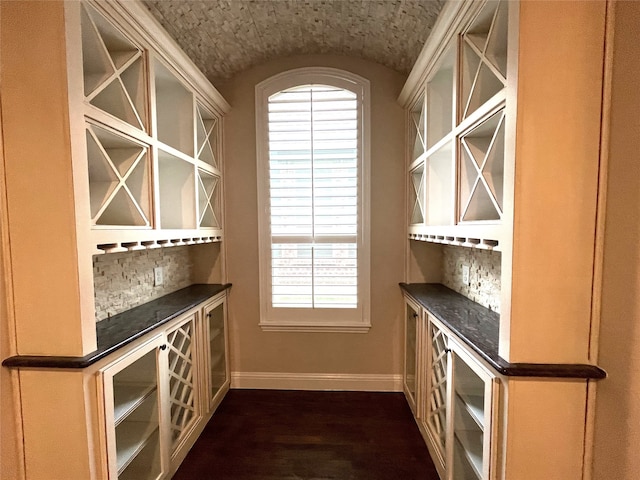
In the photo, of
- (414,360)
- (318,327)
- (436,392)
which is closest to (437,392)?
(436,392)

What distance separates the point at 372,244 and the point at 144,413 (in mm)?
1966

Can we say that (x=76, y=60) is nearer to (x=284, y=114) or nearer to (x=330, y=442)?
(x=284, y=114)

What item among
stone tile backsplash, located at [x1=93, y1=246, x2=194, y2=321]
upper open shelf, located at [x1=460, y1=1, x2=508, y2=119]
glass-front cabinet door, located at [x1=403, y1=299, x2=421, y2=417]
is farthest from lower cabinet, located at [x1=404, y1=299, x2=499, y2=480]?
stone tile backsplash, located at [x1=93, y1=246, x2=194, y2=321]

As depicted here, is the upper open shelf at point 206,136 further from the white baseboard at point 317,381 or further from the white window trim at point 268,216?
the white baseboard at point 317,381

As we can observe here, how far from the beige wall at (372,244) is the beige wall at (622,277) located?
1.68 meters

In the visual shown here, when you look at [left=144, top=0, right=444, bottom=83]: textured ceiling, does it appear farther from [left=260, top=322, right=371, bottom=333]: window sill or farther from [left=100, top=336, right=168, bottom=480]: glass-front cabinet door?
[left=260, top=322, right=371, bottom=333]: window sill

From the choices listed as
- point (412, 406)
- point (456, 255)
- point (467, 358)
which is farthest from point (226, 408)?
point (456, 255)

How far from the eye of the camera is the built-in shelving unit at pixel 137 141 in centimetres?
135

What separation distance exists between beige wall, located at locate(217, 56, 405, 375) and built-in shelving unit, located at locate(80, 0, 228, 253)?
36 cm

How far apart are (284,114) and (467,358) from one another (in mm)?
2250

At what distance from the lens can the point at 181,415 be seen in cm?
205

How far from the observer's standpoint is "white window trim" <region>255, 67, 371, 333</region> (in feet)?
8.68

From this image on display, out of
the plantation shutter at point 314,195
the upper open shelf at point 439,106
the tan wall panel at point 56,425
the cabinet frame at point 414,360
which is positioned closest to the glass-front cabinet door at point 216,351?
the plantation shutter at point 314,195

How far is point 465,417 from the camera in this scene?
64.0 inches
